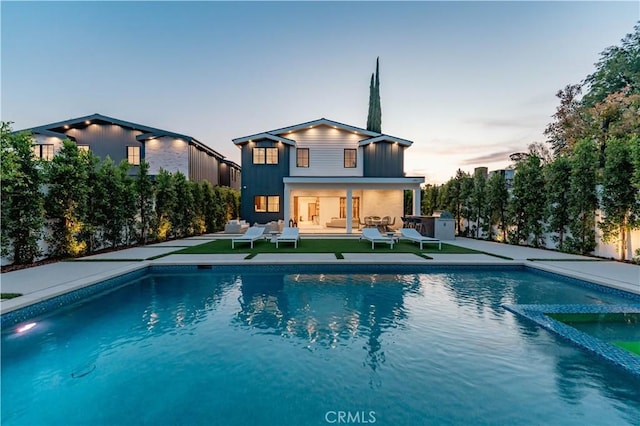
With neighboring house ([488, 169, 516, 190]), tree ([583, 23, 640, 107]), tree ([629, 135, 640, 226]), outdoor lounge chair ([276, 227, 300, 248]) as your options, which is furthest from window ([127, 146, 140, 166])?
tree ([583, 23, 640, 107])

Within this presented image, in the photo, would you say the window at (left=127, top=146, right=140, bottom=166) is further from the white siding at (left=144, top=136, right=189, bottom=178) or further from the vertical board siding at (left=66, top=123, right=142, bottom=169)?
the white siding at (left=144, top=136, right=189, bottom=178)

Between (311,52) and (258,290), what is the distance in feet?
53.3

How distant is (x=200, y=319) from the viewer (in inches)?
217

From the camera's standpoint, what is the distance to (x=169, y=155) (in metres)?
21.4

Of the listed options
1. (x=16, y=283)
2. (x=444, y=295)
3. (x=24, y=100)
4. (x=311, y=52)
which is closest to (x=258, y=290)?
(x=444, y=295)

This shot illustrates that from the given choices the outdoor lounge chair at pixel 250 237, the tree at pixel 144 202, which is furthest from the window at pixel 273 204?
the tree at pixel 144 202

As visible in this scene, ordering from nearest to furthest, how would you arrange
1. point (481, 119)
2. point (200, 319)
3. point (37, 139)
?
point (200, 319), point (37, 139), point (481, 119)

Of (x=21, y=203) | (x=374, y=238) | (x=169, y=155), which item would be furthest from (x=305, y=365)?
(x=169, y=155)

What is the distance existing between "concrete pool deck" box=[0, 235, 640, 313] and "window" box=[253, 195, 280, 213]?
977 cm

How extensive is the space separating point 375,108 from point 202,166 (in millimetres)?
23846

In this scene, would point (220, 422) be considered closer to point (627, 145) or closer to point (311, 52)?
point (627, 145)

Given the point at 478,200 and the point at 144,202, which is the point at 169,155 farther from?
the point at 478,200

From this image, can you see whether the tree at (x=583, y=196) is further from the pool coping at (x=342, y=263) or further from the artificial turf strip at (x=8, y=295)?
the artificial turf strip at (x=8, y=295)

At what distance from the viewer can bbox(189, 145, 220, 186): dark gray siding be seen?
72.2 feet
